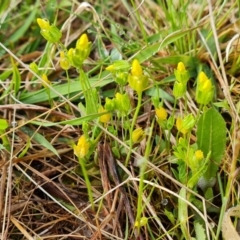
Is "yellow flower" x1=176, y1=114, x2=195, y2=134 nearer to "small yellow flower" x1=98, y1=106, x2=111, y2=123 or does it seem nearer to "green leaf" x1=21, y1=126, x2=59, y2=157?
"small yellow flower" x1=98, y1=106, x2=111, y2=123

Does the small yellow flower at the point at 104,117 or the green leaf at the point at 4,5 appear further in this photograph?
the green leaf at the point at 4,5

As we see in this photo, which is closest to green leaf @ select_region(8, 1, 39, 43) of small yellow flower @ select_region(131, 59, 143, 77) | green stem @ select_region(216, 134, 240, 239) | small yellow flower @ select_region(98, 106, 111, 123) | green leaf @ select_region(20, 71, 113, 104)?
green leaf @ select_region(20, 71, 113, 104)

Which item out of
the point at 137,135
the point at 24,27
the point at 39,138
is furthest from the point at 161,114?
the point at 24,27

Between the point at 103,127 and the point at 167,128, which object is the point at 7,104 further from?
the point at 167,128

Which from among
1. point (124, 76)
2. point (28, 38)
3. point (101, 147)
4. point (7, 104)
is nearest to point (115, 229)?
point (101, 147)

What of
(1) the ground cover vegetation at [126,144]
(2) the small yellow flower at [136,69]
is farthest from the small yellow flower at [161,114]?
(2) the small yellow flower at [136,69]

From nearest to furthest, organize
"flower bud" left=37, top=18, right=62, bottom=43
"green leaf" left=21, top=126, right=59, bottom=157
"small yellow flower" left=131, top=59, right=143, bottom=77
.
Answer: "small yellow flower" left=131, top=59, right=143, bottom=77 < "flower bud" left=37, top=18, right=62, bottom=43 < "green leaf" left=21, top=126, right=59, bottom=157

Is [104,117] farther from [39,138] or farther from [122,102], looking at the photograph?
[39,138]

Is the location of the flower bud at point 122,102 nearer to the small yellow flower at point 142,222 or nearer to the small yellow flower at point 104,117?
the small yellow flower at point 104,117
